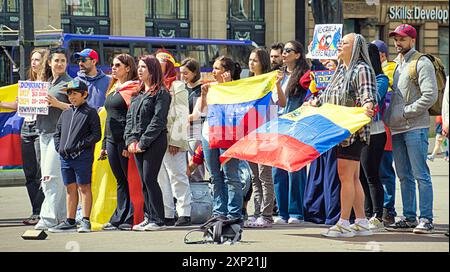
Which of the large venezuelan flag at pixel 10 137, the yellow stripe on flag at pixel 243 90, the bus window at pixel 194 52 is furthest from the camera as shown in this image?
the bus window at pixel 194 52

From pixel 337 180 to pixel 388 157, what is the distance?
64 centimetres

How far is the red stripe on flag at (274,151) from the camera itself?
944cm

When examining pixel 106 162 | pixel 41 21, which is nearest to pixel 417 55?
pixel 106 162

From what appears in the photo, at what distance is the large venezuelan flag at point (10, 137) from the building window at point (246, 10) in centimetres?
3677

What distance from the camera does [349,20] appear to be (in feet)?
160

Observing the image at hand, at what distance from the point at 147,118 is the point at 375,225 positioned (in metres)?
2.52

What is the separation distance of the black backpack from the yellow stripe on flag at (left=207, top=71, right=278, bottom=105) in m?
1.59

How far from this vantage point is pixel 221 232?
9.45 m

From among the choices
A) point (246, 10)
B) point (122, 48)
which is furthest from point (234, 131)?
point (246, 10)

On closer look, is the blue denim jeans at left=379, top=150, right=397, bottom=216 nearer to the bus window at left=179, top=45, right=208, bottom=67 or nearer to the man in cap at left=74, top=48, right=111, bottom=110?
the man in cap at left=74, top=48, right=111, bottom=110

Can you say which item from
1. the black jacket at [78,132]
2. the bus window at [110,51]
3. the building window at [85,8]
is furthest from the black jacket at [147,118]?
the building window at [85,8]

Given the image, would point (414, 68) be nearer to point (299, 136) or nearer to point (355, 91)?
point (355, 91)

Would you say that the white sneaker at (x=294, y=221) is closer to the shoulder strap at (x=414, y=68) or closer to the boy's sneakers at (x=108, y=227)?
the boy's sneakers at (x=108, y=227)
